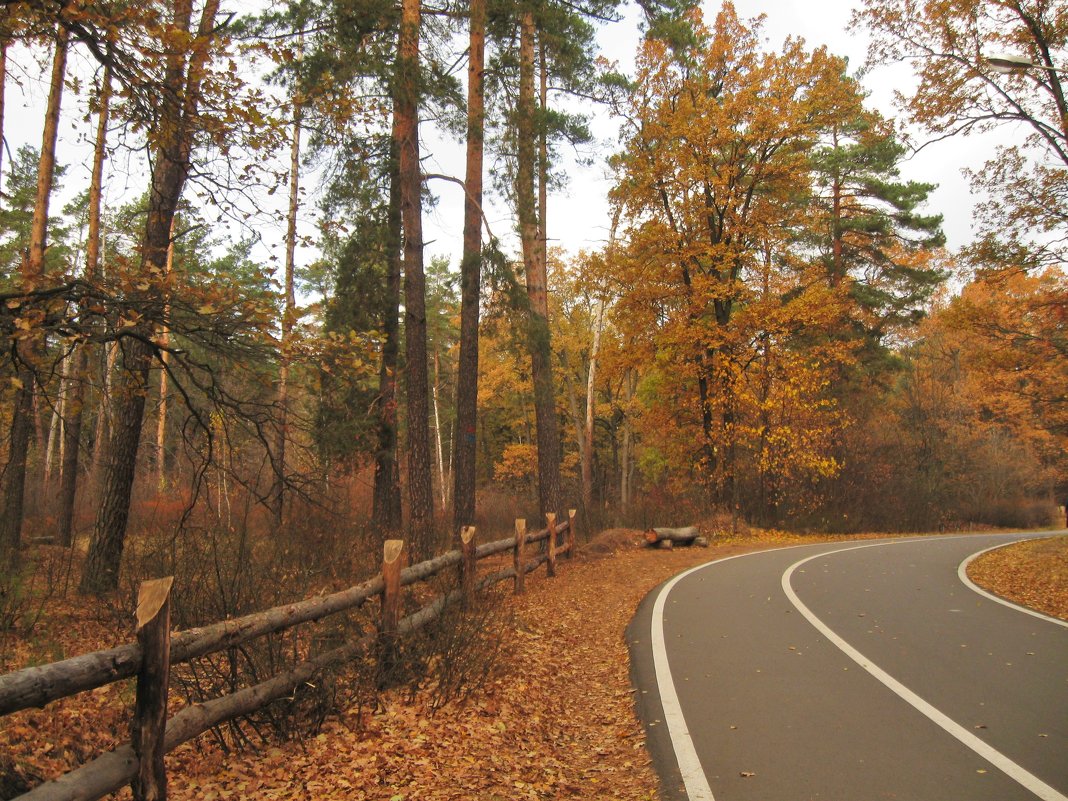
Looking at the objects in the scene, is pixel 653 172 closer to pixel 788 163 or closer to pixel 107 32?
pixel 788 163

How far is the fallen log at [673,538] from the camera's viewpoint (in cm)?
1925

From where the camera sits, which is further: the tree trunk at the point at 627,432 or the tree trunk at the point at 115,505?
the tree trunk at the point at 627,432

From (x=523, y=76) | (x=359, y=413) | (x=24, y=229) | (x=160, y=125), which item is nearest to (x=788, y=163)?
(x=523, y=76)

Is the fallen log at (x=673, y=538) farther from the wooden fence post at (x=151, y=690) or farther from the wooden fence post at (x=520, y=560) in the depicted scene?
the wooden fence post at (x=151, y=690)

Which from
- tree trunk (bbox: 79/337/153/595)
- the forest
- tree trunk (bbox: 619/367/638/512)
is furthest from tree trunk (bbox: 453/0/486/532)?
tree trunk (bbox: 619/367/638/512)

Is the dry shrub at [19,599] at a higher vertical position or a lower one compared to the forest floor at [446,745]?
higher

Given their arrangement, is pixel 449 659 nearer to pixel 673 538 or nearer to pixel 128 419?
pixel 128 419

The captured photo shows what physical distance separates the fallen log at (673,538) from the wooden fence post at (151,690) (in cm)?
1633

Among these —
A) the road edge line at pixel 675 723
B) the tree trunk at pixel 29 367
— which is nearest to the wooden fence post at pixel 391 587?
the road edge line at pixel 675 723

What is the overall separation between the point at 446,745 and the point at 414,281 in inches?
359

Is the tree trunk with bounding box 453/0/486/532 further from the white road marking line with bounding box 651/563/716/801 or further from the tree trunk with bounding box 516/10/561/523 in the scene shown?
the white road marking line with bounding box 651/563/716/801

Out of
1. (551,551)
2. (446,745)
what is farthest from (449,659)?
(551,551)

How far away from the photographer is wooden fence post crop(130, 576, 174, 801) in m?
3.71

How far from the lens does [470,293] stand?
557 inches
